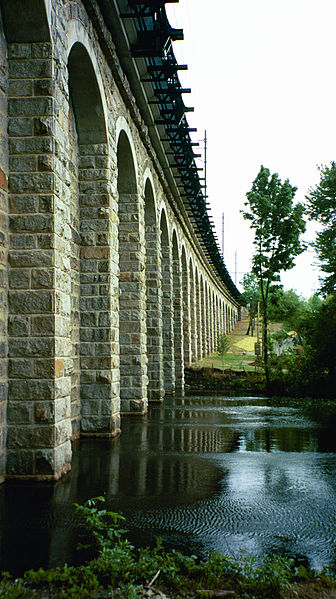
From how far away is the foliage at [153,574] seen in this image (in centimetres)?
278

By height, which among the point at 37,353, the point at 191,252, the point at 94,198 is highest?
the point at 191,252

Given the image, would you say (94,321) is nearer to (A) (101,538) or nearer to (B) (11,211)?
(B) (11,211)

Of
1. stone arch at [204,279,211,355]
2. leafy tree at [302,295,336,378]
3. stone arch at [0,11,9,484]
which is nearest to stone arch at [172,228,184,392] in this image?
leafy tree at [302,295,336,378]

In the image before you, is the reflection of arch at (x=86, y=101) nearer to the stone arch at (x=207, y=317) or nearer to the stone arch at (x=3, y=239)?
the stone arch at (x=3, y=239)

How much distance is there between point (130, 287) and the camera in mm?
11195

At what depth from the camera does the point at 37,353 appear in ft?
17.8

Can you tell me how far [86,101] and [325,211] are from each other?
2117 centimetres

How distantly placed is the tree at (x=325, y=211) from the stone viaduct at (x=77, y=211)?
40.7 feet

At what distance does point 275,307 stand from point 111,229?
14750 mm

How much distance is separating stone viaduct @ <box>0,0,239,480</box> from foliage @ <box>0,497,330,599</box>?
7.67 ft

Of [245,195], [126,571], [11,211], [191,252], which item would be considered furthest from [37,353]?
[191,252]

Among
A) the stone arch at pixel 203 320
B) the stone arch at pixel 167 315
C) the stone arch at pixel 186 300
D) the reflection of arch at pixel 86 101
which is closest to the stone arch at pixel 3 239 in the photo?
the reflection of arch at pixel 86 101

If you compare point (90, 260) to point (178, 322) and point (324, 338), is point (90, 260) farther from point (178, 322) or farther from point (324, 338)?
point (178, 322)

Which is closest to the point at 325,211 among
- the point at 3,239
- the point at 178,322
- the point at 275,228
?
the point at 275,228
